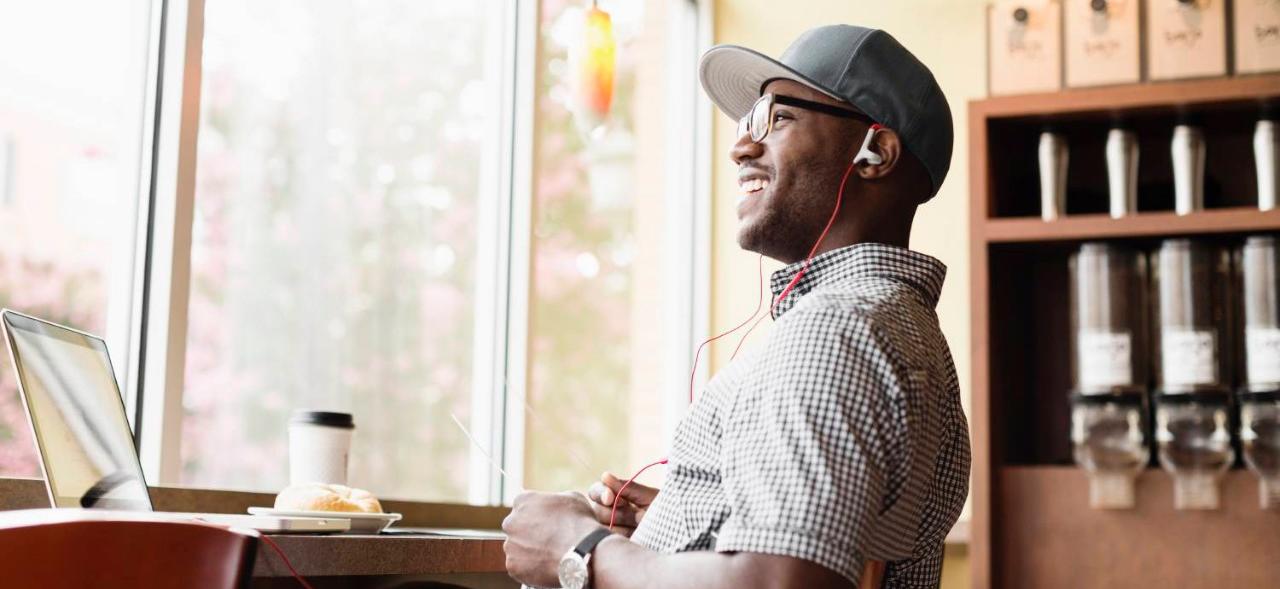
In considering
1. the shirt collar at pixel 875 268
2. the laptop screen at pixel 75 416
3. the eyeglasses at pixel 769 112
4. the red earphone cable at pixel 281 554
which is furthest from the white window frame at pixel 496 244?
the shirt collar at pixel 875 268

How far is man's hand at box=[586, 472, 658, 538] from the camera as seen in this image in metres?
1.63

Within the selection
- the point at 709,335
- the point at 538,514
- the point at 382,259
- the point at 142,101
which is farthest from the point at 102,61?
the point at 709,335

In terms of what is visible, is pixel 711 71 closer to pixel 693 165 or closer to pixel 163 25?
pixel 163 25

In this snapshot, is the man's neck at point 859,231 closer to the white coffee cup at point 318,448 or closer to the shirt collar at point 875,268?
the shirt collar at point 875,268

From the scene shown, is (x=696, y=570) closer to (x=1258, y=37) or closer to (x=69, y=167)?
(x=69, y=167)

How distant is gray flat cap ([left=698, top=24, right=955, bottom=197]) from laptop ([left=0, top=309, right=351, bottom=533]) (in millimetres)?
818

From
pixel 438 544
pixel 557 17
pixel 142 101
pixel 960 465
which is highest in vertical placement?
pixel 557 17

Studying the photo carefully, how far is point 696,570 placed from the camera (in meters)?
1.24

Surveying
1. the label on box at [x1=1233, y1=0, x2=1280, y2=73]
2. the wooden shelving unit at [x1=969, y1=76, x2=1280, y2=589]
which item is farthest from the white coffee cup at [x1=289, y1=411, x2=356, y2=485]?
the label on box at [x1=1233, y1=0, x2=1280, y2=73]

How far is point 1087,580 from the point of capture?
2.79 meters

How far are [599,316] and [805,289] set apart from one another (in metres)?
2.17

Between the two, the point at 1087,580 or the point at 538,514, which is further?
the point at 1087,580

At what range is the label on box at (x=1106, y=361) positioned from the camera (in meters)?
2.79

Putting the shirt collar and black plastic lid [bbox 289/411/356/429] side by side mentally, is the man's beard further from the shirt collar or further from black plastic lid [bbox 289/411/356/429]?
black plastic lid [bbox 289/411/356/429]
